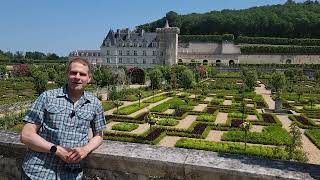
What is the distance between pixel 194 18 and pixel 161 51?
3182 cm

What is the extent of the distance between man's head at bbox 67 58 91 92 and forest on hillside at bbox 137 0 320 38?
10585 centimetres

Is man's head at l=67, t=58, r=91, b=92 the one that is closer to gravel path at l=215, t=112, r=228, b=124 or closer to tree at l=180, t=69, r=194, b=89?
gravel path at l=215, t=112, r=228, b=124

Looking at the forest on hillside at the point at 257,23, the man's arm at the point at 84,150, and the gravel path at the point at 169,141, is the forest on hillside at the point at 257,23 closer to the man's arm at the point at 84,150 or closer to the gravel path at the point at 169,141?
the gravel path at the point at 169,141

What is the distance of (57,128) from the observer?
360cm

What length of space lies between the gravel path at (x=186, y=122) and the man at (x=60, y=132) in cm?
1730

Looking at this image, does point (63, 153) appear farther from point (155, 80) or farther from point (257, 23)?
point (257, 23)

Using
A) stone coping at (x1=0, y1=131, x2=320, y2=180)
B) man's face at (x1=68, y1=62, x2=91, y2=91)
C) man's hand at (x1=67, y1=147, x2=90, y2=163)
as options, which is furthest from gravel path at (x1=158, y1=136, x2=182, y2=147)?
man's hand at (x1=67, y1=147, x2=90, y2=163)

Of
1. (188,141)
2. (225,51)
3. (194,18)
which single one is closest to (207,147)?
(188,141)

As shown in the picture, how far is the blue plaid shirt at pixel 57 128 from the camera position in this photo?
355cm

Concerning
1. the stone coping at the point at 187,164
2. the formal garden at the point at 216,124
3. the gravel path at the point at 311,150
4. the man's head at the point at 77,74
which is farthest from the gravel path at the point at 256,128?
the man's head at the point at 77,74

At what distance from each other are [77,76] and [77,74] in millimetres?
22

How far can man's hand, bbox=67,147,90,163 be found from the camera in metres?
3.46

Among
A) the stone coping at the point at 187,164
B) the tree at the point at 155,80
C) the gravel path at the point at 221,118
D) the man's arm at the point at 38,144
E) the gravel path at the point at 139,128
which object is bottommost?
the gravel path at the point at 221,118

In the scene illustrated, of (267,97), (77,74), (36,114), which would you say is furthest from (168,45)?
(36,114)
